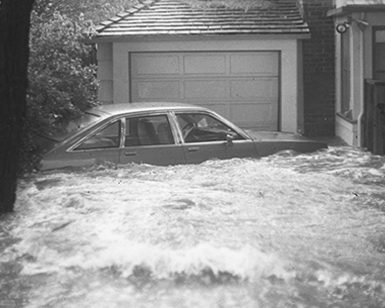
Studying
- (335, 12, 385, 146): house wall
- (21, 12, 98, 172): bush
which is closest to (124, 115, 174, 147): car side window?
(21, 12, 98, 172): bush

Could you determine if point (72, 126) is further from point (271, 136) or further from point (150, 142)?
point (271, 136)

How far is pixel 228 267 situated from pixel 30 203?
2359 mm

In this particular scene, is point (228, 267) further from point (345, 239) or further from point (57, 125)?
point (57, 125)

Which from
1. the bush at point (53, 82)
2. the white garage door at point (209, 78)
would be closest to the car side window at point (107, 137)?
the bush at point (53, 82)

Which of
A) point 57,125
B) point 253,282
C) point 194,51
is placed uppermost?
point 194,51

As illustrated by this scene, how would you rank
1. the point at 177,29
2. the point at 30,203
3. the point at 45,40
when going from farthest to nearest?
1. the point at 177,29
2. the point at 45,40
3. the point at 30,203

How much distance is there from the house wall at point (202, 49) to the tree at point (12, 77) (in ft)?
35.7

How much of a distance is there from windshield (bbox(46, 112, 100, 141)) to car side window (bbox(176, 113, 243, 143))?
1.09 m

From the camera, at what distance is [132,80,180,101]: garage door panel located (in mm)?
18281

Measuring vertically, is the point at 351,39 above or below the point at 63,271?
above

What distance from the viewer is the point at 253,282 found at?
21.2 feet

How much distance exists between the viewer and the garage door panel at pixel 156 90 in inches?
720

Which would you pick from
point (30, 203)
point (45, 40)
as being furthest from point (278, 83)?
point (30, 203)

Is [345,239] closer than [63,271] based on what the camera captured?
No
